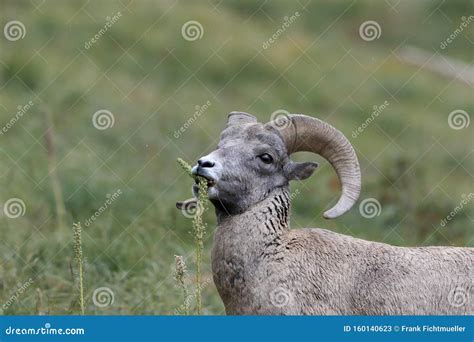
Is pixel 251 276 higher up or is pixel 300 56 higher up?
pixel 300 56

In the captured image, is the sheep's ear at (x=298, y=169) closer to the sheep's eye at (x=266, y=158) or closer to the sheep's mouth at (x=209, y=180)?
the sheep's eye at (x=266, y=158)

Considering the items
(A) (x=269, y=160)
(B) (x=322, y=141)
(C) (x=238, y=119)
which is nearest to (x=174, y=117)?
(C) (x=238, y=119)

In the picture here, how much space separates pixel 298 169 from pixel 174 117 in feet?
35.0

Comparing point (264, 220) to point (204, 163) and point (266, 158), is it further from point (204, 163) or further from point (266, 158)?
point (204, 163)

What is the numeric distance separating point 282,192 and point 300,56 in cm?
1489

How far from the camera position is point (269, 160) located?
1077cm

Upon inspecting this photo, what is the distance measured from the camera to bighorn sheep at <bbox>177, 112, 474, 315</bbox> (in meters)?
10.4

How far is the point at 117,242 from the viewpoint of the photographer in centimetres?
1427

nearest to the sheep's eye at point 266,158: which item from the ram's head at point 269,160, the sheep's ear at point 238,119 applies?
the ram's head at point 269,160

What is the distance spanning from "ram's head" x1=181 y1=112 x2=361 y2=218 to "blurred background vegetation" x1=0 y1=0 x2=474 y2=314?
8.45 feet

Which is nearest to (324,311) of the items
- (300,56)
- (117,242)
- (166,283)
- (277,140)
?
(277,140)

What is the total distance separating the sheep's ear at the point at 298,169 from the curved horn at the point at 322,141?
15 cm

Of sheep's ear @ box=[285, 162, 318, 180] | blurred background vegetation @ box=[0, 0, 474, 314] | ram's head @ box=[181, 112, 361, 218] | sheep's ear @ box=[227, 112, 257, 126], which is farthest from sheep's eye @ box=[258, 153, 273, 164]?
blurred background vegetation @ box=[0, 0, 474, 314]

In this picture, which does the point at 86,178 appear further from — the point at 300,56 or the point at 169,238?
the point at 300,56
